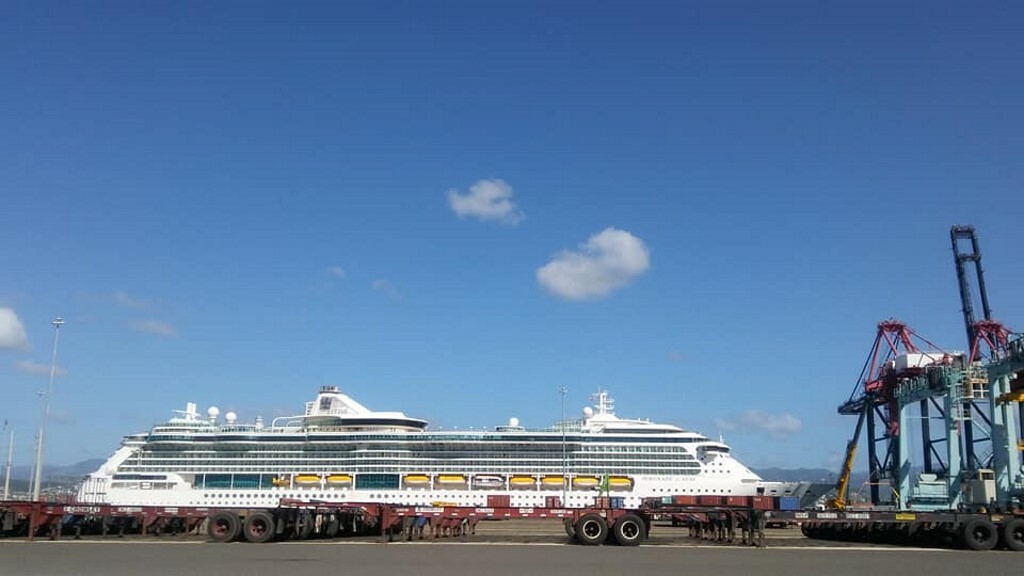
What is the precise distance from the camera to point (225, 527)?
1054 inches

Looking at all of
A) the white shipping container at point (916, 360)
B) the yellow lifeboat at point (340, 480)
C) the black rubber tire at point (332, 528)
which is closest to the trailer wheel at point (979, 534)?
the black rubber tire at point (332, 528)

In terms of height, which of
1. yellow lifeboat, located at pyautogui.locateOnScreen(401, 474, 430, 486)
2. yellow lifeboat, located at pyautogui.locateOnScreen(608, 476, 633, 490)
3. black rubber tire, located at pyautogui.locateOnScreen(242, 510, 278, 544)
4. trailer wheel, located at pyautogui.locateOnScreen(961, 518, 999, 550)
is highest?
yellow lifeboat, located at pyautogui.locateOnScreen(401, 474, 430, 486)

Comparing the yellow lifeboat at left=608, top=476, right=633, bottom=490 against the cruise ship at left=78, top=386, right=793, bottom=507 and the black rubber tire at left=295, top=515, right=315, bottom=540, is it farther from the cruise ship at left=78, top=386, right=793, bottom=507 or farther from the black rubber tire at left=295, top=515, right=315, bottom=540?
the black rubber tire at left=295, top=515, right=315, bottom=540

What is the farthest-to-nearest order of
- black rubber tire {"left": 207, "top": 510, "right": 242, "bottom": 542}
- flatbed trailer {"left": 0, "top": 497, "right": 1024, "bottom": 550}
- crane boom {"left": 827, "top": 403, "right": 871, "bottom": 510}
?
crane boom {"left": 827, "top": 403, "right": 871, "bottom": 510}, black rubber tire {"left": 207, "top": 510, "right": 242, "bottom": 542}, flatbed trailer {"left": 0, "top": 497, "right": 1024, "bottom": 550}

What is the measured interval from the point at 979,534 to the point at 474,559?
54.5ft

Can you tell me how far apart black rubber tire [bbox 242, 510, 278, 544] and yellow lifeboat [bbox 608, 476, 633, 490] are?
48446 millimetres

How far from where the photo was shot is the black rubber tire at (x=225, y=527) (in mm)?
26438

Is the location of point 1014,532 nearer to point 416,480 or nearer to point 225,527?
point 225,527

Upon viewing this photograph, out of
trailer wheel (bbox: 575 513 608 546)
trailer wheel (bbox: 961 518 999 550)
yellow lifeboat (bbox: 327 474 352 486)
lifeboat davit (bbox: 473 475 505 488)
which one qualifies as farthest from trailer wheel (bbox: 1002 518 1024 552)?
yellow lifeboat (bbox: 327 474 352 486)

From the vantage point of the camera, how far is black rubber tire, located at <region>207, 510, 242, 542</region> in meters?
26.4

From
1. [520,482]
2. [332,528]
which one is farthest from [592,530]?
[520,482]

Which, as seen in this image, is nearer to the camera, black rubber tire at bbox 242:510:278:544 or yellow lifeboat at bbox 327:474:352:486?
black rubber tire at bbox 242:510:278:544

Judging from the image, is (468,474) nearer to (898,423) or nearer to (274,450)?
(274,450)

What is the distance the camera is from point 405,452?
7394 centimetres
